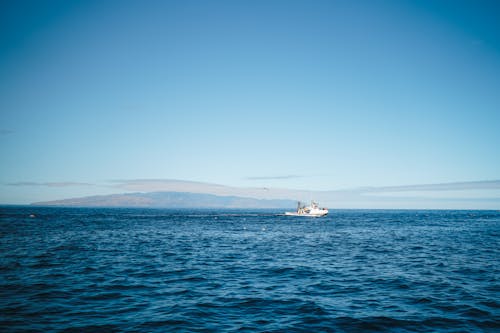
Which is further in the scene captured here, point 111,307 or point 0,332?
point 111,307

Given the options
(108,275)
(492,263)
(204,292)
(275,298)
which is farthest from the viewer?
(492,263)

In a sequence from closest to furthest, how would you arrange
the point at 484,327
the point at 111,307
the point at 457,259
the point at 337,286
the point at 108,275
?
the point at 484,327, the point at 111,307, the point at 337,286, the point at 108,275, the point at 457,259

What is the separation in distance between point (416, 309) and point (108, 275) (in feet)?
61.5

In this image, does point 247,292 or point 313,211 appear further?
point 313,211

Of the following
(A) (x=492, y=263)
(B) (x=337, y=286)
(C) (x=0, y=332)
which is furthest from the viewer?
(A) (x=492, y=263)

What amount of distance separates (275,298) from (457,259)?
22.1 meters

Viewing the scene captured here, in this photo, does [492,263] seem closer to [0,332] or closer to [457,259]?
[457,259]

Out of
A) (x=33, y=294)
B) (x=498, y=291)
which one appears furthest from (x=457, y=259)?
(x=33, y=294)

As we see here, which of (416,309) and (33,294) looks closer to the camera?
(416,309)

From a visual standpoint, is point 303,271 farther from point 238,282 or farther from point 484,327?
point 484,327

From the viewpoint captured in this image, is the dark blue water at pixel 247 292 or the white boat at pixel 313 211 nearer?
the dark blue water at pixel 247 292

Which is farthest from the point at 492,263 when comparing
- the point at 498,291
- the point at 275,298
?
the point at 275,298

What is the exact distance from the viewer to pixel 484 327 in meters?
13.9

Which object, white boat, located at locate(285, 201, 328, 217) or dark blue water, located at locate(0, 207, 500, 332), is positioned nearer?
dark blue water, located at locate(0, 207, 500, 332)
